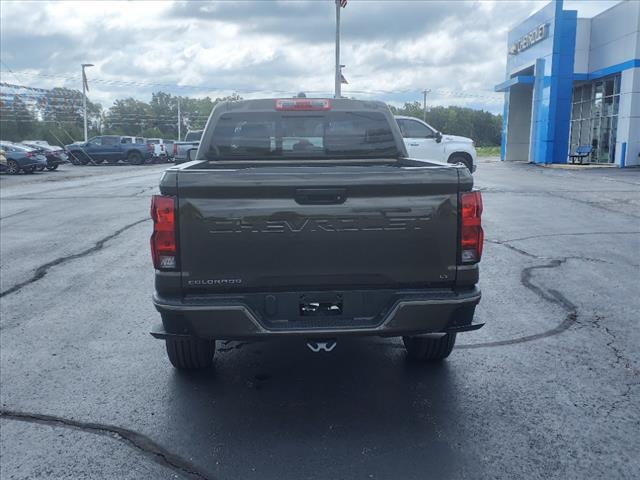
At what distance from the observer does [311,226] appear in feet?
11.8

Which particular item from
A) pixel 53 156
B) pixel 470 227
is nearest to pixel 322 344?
pixel 470 227

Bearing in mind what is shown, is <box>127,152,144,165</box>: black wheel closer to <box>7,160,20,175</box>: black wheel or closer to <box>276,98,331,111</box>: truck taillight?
<box>7,160,20,175</box>: black wheel

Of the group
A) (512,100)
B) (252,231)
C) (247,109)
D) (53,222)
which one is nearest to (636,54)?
(512,100)

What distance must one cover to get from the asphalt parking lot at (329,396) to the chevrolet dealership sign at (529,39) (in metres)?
33.1

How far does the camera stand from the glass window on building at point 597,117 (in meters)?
34.7

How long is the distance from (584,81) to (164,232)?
38.8m

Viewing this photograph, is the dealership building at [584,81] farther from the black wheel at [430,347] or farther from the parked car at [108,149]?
the black wheel at [430,347]

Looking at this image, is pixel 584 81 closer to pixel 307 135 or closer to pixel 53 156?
pixel 53 156

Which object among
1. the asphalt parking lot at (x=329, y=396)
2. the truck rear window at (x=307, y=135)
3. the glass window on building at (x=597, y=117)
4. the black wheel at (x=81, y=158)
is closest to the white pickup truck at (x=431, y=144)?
the asphalt parking lot at (x=329, y=396)

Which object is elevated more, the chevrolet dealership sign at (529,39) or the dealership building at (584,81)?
the chevrolet dealership sign at (529,39)

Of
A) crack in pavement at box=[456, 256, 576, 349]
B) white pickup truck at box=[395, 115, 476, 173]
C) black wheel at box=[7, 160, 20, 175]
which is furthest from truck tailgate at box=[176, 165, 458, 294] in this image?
black wheel at box=[7, 160, 20, 175]

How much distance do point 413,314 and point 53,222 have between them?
10.9m

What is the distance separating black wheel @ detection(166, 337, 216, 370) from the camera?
175 inches

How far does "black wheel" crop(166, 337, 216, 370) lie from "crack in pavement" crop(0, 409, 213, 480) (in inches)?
29.7
